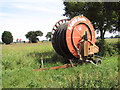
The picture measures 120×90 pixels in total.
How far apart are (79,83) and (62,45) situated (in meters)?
4.25

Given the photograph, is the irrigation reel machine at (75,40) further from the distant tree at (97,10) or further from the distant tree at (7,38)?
the distant tree at (7,38)

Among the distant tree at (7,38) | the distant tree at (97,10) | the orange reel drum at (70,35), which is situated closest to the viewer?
the orange reel drum at (70,35)

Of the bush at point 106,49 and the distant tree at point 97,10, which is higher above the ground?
the distant tree at point 97,10

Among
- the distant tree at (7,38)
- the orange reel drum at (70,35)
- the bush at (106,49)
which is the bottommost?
the bush at (106,49)

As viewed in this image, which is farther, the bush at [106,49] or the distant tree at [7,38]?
the distant tree at [7,38]

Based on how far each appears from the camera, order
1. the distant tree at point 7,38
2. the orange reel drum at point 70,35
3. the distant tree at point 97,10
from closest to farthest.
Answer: the orange reel drum at point 70,35 → the distant tree at point 97,10 → the distant tree at point 7,38

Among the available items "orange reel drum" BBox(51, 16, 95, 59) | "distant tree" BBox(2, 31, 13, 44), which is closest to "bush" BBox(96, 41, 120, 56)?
"orange reel drum" BBox(51, 16, 95, 59)

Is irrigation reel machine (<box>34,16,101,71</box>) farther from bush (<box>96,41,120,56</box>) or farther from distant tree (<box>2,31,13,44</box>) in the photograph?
distant tree (<box>2,31,13,44</box>)

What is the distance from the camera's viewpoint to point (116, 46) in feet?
45.8

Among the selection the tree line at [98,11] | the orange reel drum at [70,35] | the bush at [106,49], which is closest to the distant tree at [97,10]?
the tree line at [98,11]

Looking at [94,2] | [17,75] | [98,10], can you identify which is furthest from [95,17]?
[17,75]

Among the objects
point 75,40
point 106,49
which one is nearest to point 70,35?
point 75,40

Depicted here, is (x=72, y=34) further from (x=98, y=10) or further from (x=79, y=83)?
(x=98, y=10)

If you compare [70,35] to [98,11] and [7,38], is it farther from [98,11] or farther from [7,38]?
[7,38]
